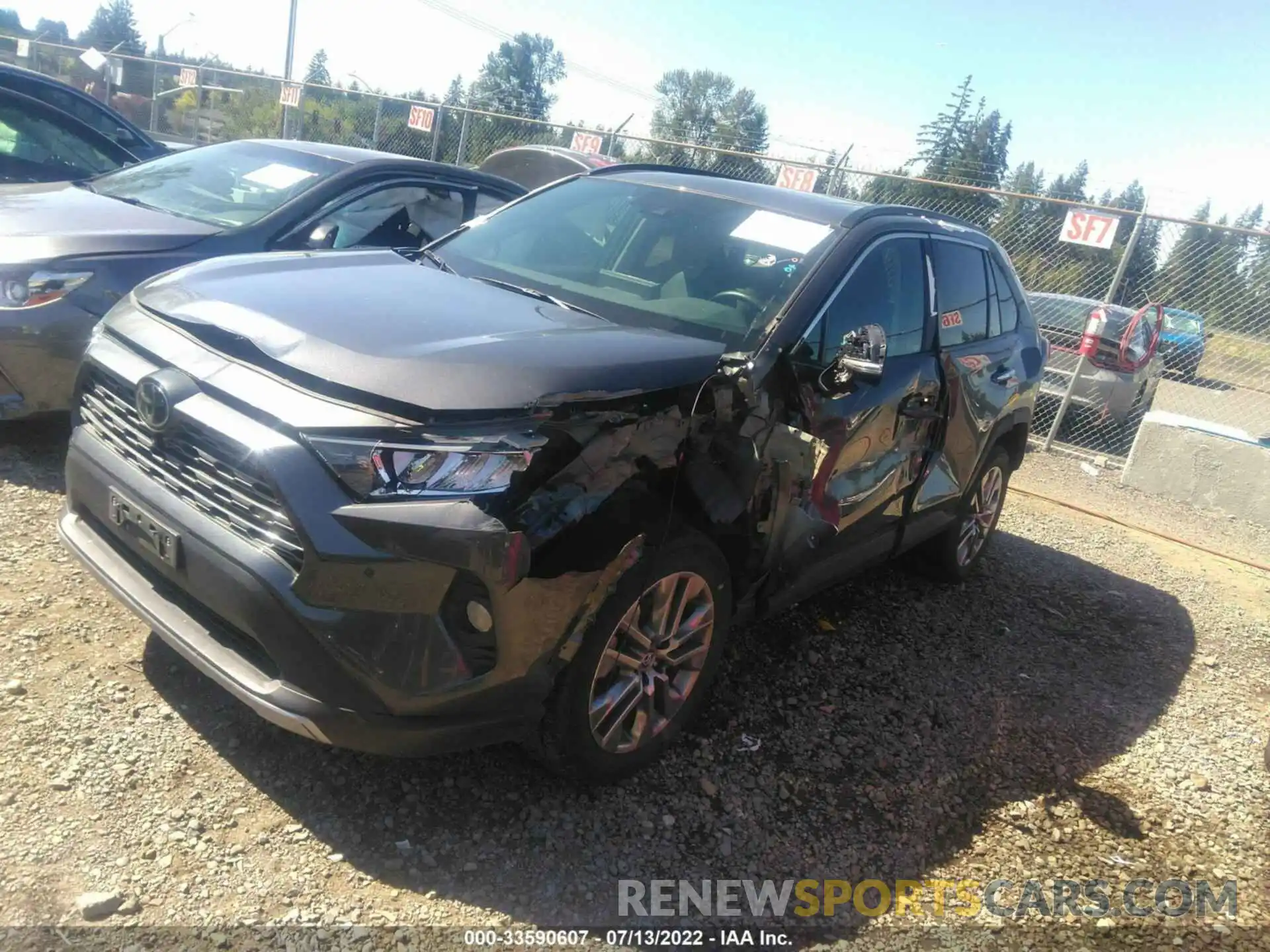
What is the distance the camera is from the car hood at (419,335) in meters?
2.40

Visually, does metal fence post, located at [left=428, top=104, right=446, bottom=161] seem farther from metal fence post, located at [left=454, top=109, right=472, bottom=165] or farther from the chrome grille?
the chrome grille

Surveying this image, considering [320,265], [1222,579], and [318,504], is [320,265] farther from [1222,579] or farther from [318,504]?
[1222,579]

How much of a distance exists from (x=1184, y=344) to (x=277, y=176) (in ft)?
42.2

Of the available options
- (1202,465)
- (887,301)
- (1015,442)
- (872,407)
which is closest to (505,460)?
(872,407)

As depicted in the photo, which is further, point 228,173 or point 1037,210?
point 1037,210

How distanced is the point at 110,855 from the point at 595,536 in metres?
1.46

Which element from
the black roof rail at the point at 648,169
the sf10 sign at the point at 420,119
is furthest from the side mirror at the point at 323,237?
the sf10 sign at the point at 420,119

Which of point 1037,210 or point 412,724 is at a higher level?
point 1037,210

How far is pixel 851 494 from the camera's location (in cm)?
365

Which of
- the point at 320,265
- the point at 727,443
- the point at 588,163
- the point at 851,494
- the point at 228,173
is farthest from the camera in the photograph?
the point at 588,163

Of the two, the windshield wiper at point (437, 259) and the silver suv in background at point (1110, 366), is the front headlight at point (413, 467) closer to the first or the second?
the windshield wiper at point (437, 259)

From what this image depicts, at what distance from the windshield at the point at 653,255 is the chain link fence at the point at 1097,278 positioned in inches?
111

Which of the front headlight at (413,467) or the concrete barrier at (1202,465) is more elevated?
the front headlight at (413,467)

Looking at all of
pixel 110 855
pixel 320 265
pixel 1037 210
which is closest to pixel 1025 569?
pixel 320 265
